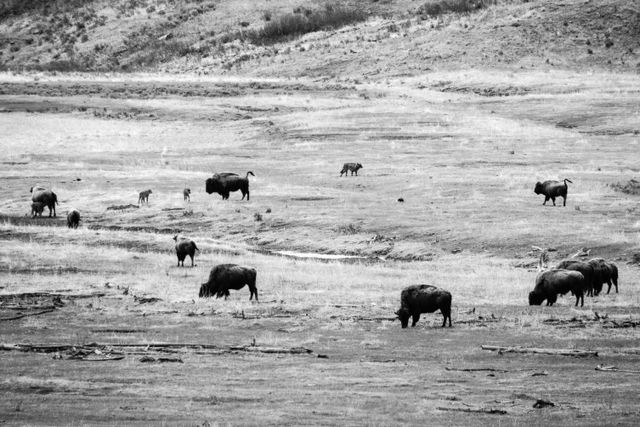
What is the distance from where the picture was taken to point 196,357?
72.9 ft

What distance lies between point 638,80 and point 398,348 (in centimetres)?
8365

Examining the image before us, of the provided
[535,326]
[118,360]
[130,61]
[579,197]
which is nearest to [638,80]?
[579,197]

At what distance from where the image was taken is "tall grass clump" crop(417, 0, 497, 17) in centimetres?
13662

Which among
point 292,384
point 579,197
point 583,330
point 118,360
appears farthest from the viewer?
point 579,197

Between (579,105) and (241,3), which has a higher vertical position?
(241,3)

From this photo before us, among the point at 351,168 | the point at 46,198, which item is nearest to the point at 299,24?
the point at 351,168

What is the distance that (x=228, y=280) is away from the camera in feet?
101

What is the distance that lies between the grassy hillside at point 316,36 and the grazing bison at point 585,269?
80188 millimetres

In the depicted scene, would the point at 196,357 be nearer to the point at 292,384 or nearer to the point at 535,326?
the point at 292,384

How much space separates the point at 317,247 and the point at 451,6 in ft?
330

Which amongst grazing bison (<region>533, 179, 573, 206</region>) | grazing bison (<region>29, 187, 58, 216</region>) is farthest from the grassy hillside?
grazing bison (<region>29, 187, 58, 216</region>)

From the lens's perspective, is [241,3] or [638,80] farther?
[241,3]

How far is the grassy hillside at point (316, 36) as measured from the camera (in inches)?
4535

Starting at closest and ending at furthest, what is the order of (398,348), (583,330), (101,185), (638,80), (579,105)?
1. (398,348)
2. (583,330)
3. (101,185)
4. (579,105)
5. (638,80)
